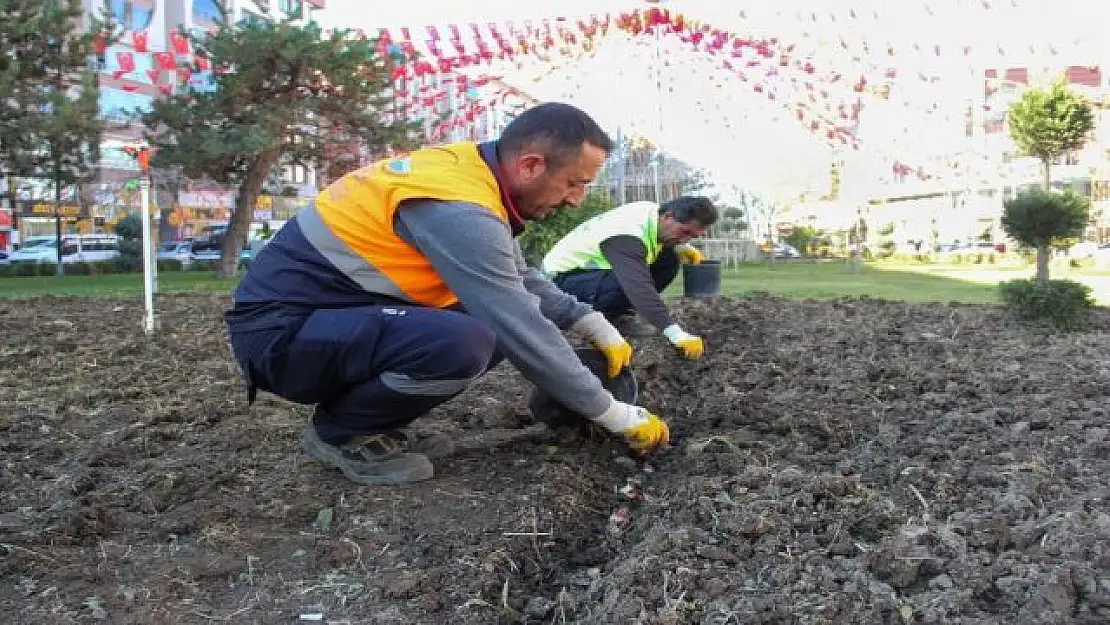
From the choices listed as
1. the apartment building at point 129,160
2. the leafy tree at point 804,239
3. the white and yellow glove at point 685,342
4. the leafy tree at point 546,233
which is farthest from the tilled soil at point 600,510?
the leafy tree at point 804,239

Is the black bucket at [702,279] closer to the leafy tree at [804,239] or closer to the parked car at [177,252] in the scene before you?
the parked car at [177,252]

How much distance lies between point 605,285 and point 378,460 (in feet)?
8.01

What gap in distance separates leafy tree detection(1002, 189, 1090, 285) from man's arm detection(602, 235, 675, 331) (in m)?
3.26

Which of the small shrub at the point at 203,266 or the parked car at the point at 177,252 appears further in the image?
the parked car at the point at 177,252

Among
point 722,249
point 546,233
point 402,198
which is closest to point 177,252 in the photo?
point 722,249

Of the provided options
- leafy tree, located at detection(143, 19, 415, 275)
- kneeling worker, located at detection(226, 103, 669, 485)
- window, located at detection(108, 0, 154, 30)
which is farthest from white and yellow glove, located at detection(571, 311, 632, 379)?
window, located at detection(108, 0, 154, 30)

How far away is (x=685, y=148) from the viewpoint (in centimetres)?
1540

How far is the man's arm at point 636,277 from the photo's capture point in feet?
13.5

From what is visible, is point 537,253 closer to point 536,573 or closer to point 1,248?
point 536,573

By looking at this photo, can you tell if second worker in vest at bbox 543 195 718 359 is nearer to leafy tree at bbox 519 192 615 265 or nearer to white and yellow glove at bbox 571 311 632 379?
white and yellow glove at bbox 571 311 632 379

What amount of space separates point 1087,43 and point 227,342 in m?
10.8

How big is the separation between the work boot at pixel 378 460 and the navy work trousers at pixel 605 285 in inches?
90.7

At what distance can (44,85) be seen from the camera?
51.6 feet

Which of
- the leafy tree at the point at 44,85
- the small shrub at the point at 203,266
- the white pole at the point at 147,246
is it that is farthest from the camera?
the small shrub at the point at 203,266
